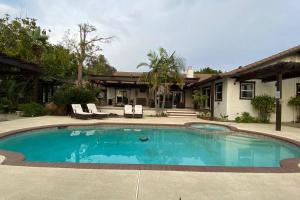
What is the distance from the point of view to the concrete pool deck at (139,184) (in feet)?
13.9

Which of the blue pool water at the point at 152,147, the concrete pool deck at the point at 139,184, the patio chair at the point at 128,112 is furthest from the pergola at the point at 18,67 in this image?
the concrete pool deck at the point at 139,184

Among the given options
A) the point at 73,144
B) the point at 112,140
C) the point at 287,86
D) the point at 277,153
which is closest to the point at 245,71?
the point at 287,86

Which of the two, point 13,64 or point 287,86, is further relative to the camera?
point 287,86

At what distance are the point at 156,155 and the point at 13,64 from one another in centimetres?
1134

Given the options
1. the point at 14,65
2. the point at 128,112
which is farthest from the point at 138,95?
the point at 14,65

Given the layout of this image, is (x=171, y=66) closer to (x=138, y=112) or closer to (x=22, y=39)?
(x=138, y=112)

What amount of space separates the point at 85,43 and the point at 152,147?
63.2ft

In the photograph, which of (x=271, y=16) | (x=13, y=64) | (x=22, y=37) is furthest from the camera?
(x=22, y=37)

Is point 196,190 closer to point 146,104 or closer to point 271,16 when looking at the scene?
point 271,16

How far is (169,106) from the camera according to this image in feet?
89.6

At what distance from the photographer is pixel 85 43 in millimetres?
26984

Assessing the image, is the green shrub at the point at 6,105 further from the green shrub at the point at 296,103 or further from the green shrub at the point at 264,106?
the green shrub at the point at 296,103

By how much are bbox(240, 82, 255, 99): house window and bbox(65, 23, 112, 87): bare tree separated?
1472 cm

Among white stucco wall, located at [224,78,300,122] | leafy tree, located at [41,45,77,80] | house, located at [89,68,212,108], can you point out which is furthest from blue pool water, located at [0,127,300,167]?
house, located at [89,68,212,108]
